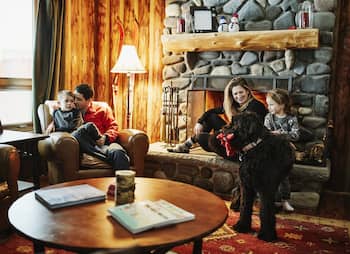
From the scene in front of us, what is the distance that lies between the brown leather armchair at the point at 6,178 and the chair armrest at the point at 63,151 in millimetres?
516

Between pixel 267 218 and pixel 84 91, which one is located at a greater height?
pixel 84 91

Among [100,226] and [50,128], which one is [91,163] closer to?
[50,128]

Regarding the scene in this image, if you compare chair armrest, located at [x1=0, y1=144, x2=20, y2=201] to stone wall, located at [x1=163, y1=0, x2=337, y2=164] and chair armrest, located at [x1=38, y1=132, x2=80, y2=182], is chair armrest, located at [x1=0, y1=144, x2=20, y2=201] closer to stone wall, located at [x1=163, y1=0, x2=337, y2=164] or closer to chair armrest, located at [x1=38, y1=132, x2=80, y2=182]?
chair armrest, located at [x1=38, y1=132, x2=80, y2=182]

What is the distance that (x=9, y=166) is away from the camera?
2.49 meters

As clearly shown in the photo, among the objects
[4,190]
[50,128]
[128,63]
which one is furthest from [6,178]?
[128,63]

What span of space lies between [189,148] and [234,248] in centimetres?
153

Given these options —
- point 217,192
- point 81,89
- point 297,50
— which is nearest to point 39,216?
point 81,89

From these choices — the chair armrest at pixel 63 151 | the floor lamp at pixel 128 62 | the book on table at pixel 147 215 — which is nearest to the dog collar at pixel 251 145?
the book on table at pixel 147 215

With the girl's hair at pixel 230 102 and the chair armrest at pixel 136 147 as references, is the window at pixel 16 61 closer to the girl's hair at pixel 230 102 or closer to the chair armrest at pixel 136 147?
the chair armrest at pixel 136 147

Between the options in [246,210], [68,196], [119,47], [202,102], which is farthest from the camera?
[119,47]

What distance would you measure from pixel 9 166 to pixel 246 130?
1.53 m

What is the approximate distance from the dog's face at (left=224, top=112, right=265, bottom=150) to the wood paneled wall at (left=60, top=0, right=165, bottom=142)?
2.03 meters

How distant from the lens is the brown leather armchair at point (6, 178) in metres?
2.48

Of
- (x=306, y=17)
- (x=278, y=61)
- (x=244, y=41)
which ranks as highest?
(x=306, y=17)
